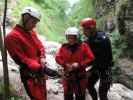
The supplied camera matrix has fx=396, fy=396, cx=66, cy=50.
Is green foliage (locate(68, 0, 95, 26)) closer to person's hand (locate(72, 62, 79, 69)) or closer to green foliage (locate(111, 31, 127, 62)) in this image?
green foliage (locate(111, 31, 127, 62))

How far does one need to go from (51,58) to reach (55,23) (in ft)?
23.0

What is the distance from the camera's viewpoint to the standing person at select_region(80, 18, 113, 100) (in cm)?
688

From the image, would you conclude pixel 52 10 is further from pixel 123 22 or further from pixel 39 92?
pixel 39 92

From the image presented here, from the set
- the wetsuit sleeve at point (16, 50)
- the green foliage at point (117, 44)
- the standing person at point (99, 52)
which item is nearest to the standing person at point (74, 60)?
the standing person at point (99, 52)

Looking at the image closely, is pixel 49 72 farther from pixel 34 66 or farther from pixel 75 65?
pixel 75 65

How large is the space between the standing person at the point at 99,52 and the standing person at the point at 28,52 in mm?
1331

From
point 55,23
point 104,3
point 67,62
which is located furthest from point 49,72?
point 55,23

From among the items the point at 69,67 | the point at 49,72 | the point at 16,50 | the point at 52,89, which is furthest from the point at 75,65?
the point at 52,89

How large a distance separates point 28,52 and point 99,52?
5.67 ft

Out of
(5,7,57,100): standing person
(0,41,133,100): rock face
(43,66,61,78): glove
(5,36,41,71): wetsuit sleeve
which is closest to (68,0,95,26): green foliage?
Result: (0,41,133,100): rock face

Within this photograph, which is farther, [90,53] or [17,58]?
[90,53]

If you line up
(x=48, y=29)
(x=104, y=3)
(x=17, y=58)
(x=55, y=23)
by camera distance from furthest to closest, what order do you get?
(x=55, y=23) → (x=48, y=29) → (x=104, y=3) → (x=17, y=58)

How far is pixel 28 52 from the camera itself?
5695mm

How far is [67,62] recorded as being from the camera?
656cm
